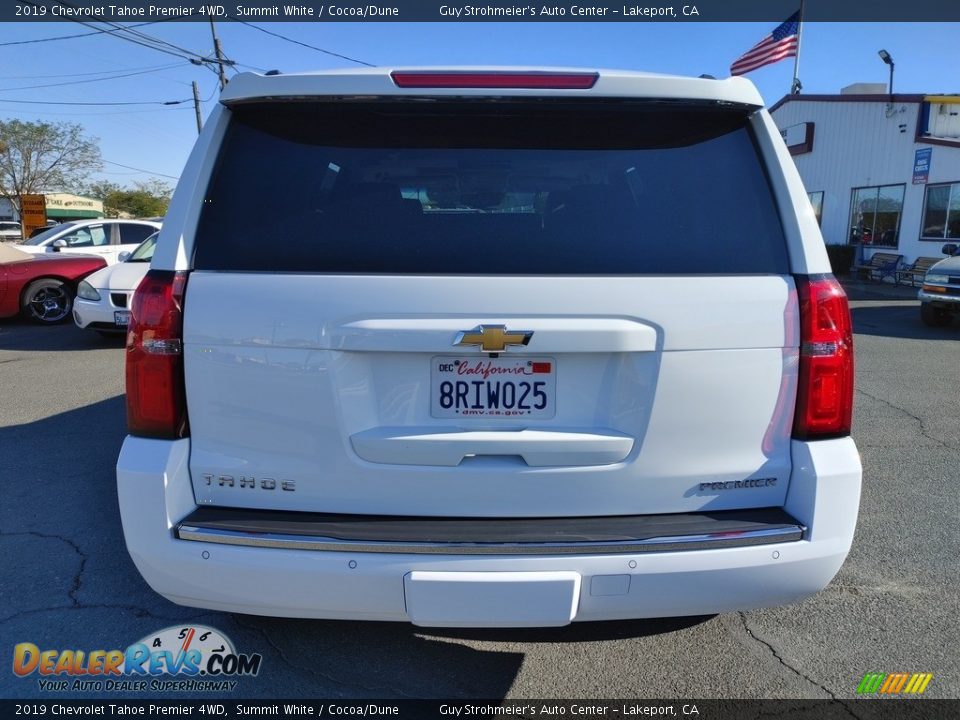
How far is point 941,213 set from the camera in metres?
18.9

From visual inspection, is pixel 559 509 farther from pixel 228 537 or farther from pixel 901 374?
pixel 901 374

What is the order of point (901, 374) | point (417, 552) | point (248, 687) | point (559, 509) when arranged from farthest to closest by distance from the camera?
point (901, 374) < point (248, 687) < point (559, 509) < point (417, 552)

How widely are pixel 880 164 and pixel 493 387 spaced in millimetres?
23399

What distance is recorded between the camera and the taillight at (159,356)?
2.15 metres

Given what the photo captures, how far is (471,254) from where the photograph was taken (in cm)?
217

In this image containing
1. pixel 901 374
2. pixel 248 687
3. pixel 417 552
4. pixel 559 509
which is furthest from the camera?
pixel 901 374

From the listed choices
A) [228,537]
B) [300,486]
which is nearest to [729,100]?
[300,486]

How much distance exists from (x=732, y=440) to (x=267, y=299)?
1.51m

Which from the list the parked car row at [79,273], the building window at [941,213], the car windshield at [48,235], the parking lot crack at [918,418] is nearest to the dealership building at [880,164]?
the building window at [941,213]

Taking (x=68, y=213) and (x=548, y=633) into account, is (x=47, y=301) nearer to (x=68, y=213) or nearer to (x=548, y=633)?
(x=548, y=633)

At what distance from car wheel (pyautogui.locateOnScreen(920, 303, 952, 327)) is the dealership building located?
7689 mm

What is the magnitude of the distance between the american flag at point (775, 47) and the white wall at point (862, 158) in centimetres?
320

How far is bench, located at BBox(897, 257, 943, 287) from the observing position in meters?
18.5

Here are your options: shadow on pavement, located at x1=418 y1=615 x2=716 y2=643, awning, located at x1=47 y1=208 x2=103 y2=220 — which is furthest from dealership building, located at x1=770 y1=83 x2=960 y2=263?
awning, located at x1=47 y1=208 x2=103 y2=220
